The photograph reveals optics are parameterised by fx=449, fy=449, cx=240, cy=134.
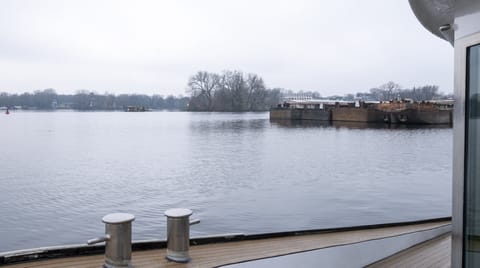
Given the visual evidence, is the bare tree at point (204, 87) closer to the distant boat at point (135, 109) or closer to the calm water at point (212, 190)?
the distant boat at point (135, 109)

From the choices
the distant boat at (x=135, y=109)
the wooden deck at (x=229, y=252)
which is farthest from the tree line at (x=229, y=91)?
the wooden deck at (x=229, y=252)

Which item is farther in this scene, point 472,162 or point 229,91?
point 229,91

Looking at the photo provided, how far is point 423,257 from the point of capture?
11.8 ft

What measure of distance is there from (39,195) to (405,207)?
305 inches

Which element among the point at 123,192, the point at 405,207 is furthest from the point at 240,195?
the point at 405,207

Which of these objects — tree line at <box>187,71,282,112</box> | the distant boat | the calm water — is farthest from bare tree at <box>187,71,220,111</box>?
the calm water

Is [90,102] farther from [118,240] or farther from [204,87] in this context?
[118,240]

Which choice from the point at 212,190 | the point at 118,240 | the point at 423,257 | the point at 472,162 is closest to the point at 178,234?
the point at 118,240

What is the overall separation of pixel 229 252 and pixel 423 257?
1.55m

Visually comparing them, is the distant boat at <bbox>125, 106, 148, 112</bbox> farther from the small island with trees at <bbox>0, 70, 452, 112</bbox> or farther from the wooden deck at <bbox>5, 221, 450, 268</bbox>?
the wooden deck at <bbox>5, 221, 450, 268</bbox>

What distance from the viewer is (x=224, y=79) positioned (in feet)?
288

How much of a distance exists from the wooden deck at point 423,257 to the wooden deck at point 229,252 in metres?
0.34

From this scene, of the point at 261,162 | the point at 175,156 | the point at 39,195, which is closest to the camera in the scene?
the point at 39,195

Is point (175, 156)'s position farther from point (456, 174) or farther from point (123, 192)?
point (456, 174)
